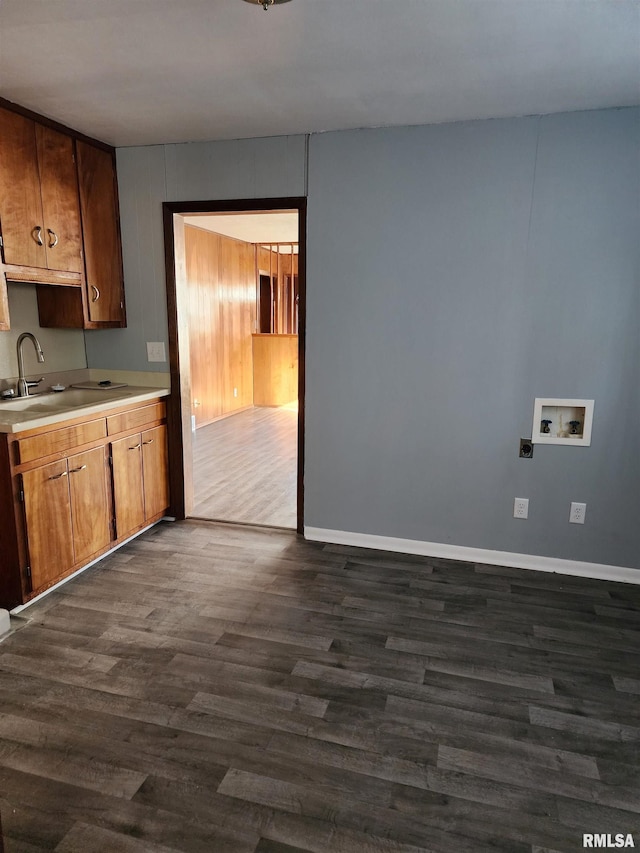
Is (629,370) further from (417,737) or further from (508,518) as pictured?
(417,737)

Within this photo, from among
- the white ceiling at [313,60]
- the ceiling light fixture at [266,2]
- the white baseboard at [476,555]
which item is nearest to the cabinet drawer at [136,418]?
the white baseboard at [476,555]

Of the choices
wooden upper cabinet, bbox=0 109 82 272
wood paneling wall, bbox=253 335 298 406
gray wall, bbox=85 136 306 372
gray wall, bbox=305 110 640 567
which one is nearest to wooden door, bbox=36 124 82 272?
wooden upper cabinet, bbox=0 109 82 272

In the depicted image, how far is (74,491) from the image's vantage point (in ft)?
9.41

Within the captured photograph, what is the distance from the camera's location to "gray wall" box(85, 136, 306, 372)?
3.24 meters

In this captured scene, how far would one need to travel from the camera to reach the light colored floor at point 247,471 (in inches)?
157

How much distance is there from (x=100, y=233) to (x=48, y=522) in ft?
6.03

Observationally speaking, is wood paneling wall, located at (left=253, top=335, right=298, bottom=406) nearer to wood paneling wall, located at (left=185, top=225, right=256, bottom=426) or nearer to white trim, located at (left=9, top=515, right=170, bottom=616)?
wood paneling wall, located at (left=185, top=225, right=256, bottom=426)

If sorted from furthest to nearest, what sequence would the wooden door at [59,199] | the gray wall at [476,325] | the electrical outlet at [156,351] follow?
1. the electrical outlet at [156,351]
2. the wooden door at [59,199]
3. the gray wall at [476,325]

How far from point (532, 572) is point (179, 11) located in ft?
10.2

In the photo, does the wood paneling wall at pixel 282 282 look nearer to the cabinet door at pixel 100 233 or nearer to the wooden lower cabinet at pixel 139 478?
the cabinet door at pixel 100 233

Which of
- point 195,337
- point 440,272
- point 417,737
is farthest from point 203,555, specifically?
point 195,337

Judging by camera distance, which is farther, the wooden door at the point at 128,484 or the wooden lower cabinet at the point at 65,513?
the wooden door at the point at 128,484

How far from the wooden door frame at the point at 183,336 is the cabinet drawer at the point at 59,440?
71 cm
